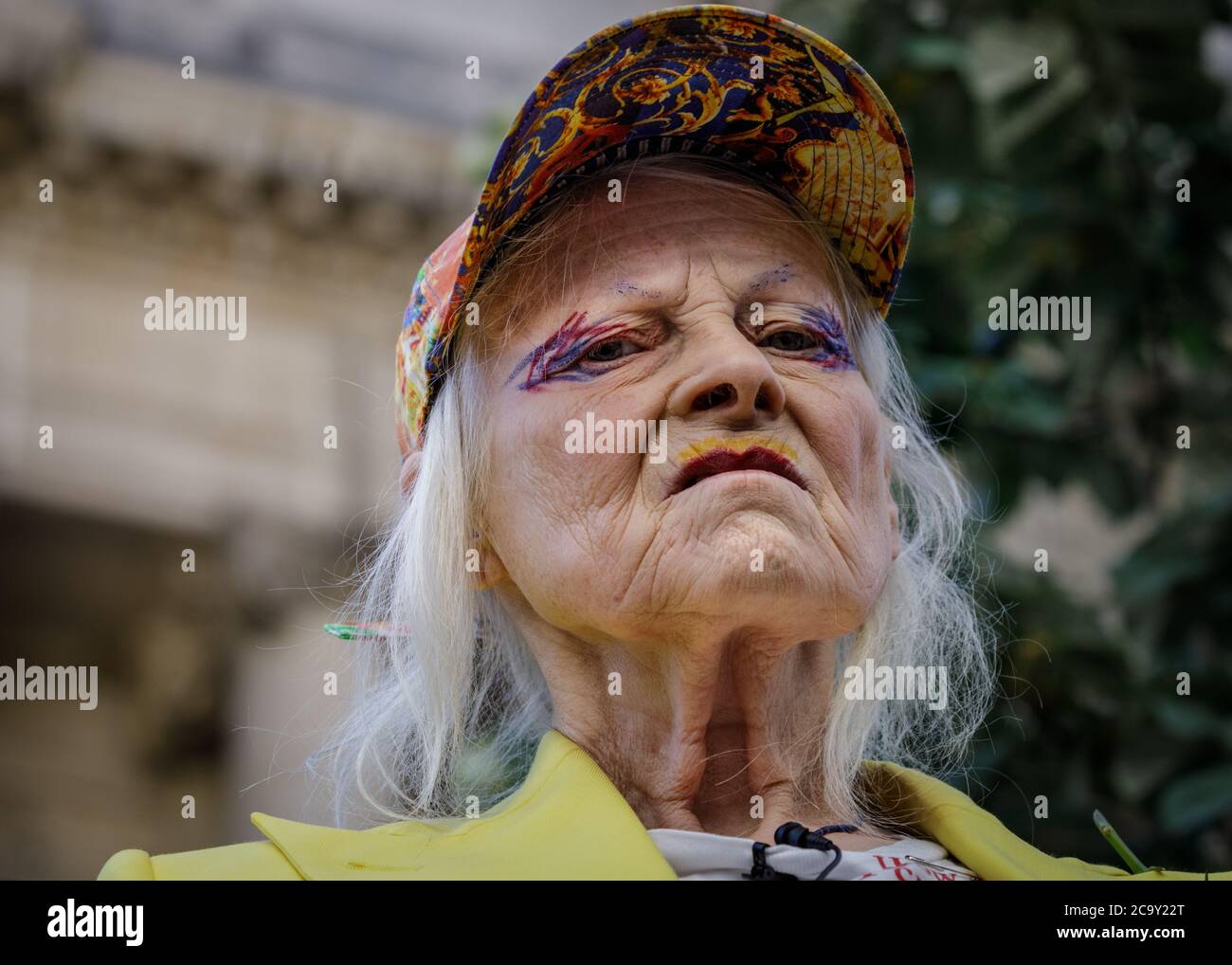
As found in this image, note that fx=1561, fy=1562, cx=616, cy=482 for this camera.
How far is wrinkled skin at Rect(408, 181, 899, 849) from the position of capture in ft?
5.64

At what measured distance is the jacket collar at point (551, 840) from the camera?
1671 mm

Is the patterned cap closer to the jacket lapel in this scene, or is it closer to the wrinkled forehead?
the wrinkled forehead

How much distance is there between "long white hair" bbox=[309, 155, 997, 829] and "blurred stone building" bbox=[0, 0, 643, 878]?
362cm

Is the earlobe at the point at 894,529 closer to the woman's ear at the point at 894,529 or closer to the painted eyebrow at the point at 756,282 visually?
the woman's ear at the point at 894,529

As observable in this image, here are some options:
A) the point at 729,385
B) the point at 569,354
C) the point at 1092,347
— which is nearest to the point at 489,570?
the point at 569,354

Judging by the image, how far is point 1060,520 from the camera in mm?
6832

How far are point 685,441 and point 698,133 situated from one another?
0.42 meters

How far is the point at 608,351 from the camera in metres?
1.85

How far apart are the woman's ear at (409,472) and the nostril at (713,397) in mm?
431

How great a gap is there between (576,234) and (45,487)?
6.47 metres

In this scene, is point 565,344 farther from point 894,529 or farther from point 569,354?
point 894,529

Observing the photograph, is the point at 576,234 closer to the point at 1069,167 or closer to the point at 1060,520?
the point at 1069,167
